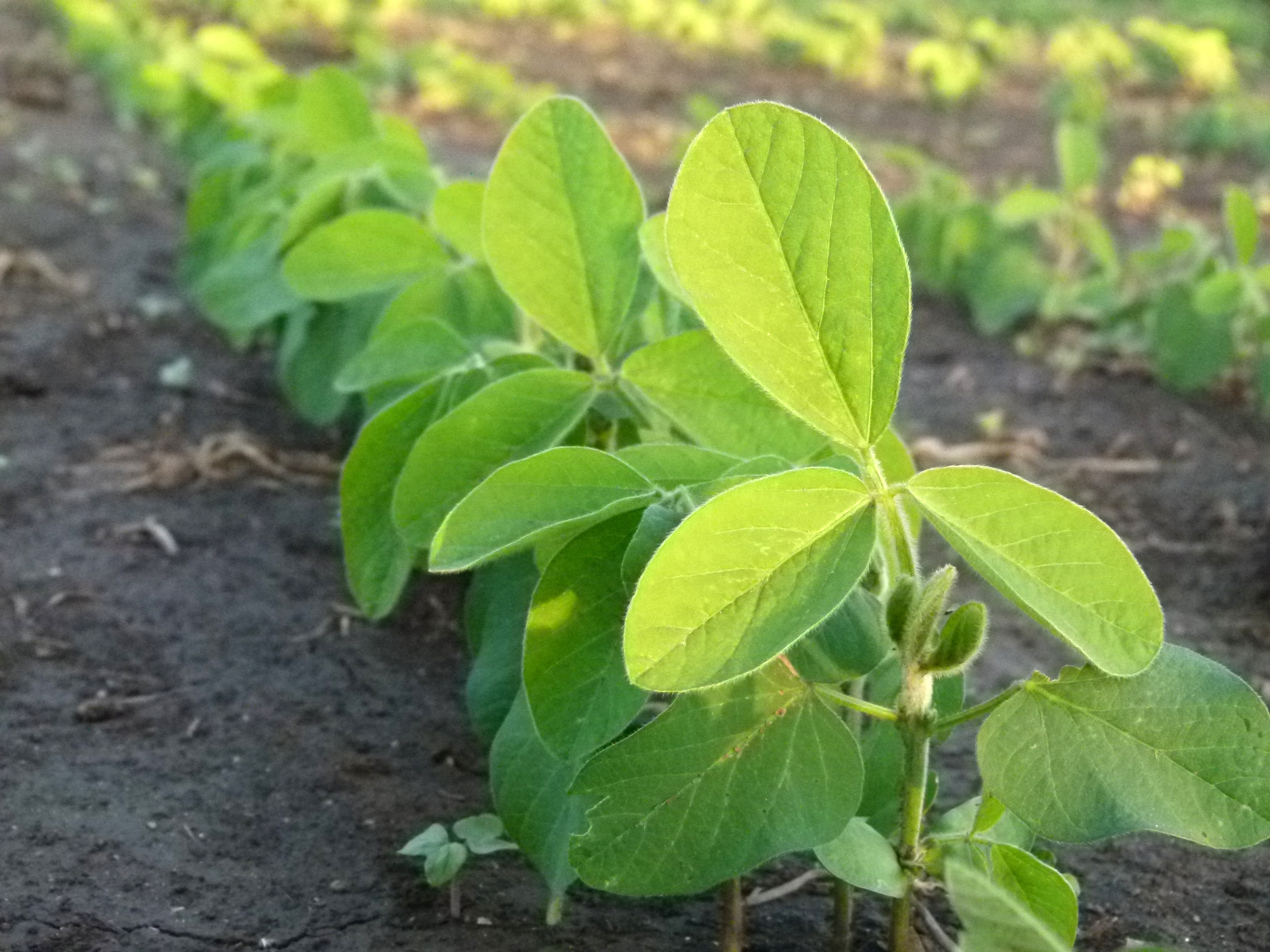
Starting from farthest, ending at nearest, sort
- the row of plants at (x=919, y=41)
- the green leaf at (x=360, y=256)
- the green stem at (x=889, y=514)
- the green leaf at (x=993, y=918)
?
the row of plants at (x=919, y=41) → the green leaf at (x=360, y=256) → the green stem at (x=889, y=514) → the green leaf at (x=993, y=918)

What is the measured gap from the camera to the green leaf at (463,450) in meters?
1.34

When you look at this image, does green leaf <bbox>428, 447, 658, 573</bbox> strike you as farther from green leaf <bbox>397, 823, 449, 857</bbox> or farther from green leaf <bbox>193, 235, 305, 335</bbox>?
green leaf <bbox>193, 235, 305, 335</bbox>

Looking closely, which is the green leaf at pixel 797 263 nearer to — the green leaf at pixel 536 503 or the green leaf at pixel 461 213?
the green leaf at pixel 536 503

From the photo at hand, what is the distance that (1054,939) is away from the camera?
79 centimetres

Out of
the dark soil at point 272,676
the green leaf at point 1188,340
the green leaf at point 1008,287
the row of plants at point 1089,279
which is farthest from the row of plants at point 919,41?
the dark soil at point 272,676

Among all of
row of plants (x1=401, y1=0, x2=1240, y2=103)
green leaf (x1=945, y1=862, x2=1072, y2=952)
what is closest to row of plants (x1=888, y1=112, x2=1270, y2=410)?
green leaf (x1=945, y1=862, x2=1072, y2=952)

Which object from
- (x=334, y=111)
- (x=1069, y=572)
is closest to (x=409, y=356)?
(x=1069, y=572)

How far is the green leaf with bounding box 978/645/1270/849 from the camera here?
104 centimetres

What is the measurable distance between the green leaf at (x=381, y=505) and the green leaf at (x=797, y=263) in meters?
0.55

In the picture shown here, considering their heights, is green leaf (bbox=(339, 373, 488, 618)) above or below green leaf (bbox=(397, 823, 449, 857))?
above

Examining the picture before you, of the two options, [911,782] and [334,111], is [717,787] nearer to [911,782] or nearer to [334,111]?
[911,782]

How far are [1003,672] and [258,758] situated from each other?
1051mm

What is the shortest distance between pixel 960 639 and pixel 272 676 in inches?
41.4

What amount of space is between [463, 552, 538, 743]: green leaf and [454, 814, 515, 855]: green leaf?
76 millimetres
